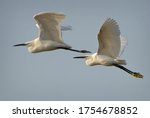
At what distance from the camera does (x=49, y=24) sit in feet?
30.1

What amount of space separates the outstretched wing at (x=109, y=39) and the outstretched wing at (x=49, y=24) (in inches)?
23.1

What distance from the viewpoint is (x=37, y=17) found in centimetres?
909

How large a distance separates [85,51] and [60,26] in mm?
554

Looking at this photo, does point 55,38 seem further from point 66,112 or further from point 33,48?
point 66,112

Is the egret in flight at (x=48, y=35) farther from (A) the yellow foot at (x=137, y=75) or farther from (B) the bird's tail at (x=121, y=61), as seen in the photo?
(A) the yellow foot at (x=137, y=75)

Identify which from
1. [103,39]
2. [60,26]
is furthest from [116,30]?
[60,26]

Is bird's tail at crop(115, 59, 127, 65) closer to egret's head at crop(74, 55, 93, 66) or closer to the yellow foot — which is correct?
egret's head at crop(74, 55, 93, 66)

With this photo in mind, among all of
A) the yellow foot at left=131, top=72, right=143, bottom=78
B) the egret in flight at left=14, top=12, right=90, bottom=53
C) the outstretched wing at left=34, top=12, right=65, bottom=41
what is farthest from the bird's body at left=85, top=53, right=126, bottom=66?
the yellow foot at left=131, top=72, right=143, bottom=78

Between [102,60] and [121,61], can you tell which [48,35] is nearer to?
A: [102,60]

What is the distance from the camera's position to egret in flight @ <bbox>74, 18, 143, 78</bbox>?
8625 mm

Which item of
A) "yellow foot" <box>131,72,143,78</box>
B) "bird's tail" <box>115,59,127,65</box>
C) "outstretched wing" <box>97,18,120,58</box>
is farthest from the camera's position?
"yellow foot" <box>131,72,143,78</box>

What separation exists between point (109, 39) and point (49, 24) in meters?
0.87

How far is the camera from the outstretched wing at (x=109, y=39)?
338 inches

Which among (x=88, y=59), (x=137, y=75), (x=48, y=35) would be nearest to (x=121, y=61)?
(x=88, y=59)
